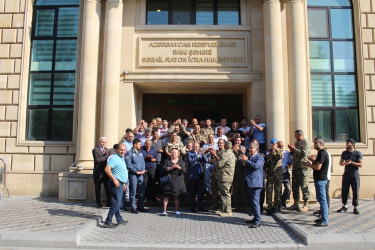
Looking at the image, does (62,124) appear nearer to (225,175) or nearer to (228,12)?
(225,175)

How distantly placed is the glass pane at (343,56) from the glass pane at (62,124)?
989 cm

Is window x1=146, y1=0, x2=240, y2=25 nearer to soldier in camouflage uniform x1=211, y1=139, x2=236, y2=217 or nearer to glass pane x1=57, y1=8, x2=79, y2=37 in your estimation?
glass pane x1=57, y1=8, x2=79, y2=37

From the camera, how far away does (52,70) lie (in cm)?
1097

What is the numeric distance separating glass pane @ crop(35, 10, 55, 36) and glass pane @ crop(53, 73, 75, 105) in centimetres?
186

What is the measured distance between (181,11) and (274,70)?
13.8 feet

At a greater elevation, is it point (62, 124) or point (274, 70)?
point (274, 70)

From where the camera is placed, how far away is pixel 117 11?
1015 cm

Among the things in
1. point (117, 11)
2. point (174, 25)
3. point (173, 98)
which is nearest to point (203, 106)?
point (173, 98)

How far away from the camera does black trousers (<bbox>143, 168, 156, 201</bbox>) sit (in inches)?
320

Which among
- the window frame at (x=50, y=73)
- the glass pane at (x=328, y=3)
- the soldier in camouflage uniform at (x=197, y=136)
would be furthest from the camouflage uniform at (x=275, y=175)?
the window frame at (x=50, y=73)

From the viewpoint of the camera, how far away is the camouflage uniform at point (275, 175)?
7.46 meters

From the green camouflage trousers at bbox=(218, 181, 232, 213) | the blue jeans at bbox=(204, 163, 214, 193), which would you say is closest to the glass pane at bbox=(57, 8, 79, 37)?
the blue jeans at bbox=(204, 163, 214, 193)

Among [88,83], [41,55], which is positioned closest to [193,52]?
[88,83]

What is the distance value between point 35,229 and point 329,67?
34.3 ft
